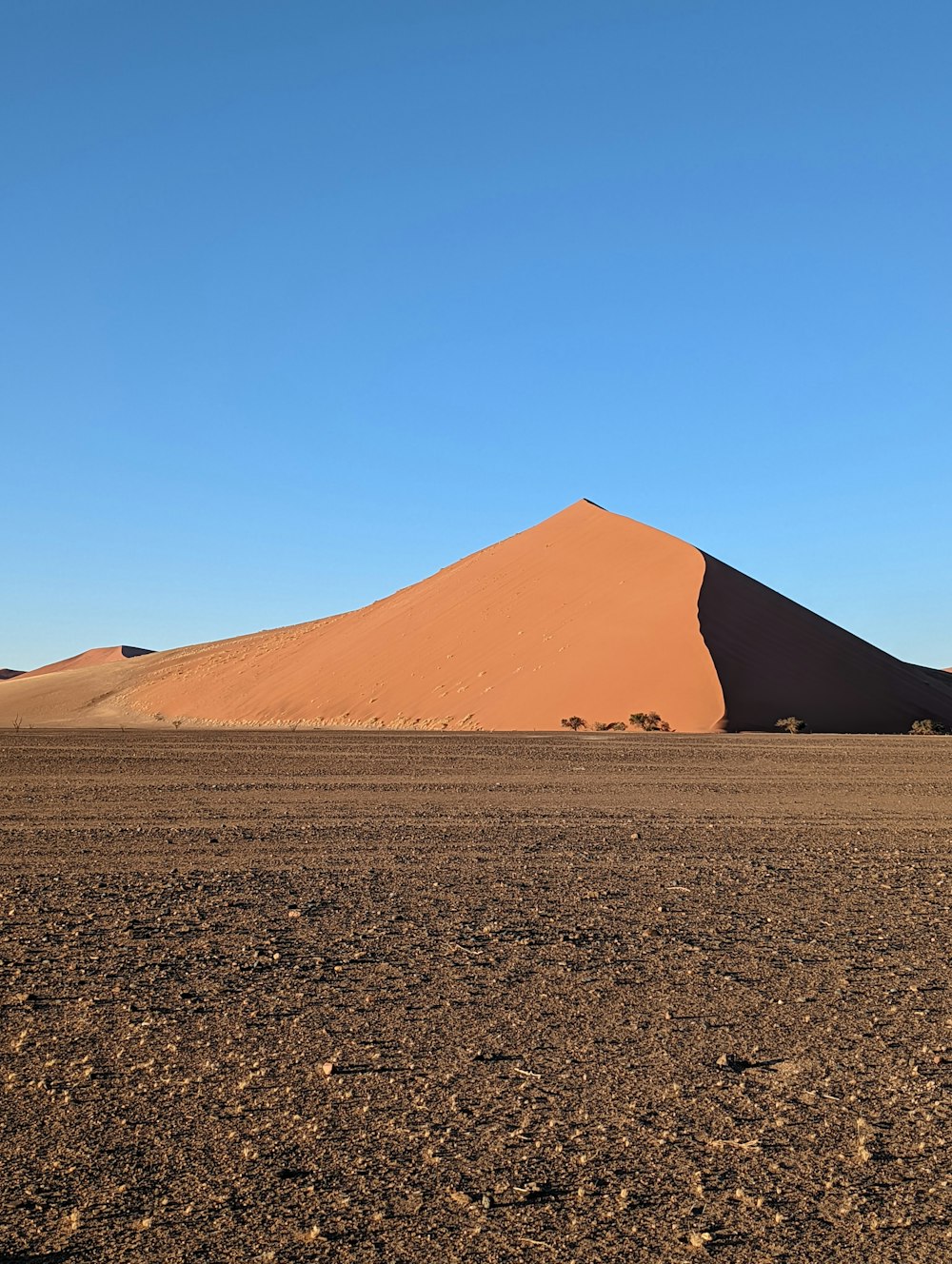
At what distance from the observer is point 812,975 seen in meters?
6.43

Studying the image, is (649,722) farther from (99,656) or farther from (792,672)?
(99,656)

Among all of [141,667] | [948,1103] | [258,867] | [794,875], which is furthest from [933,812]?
[141,667]

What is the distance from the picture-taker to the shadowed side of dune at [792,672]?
1608 inches

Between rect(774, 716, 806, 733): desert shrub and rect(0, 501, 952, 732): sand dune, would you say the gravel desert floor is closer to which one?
rect(774, 716, 806, 733): desert shrub

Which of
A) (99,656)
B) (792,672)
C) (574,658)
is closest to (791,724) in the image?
(792,672)

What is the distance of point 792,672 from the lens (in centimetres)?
4388

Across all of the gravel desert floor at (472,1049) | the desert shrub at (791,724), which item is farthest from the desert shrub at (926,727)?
the gravel desert floor at (472,1049)

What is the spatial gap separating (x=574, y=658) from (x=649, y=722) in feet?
24.3

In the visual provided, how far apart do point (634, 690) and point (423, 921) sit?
34.7 meters

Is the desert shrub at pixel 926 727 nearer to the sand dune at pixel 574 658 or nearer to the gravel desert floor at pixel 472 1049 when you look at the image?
the sand dune at pixel 574 658

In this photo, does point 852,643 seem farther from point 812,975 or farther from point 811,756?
point 812,975

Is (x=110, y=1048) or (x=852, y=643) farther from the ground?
(x=852, y=643)

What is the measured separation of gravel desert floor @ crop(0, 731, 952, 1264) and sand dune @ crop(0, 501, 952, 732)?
98.7 ft

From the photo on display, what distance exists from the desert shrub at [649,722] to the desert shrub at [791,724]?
11.4 ft
